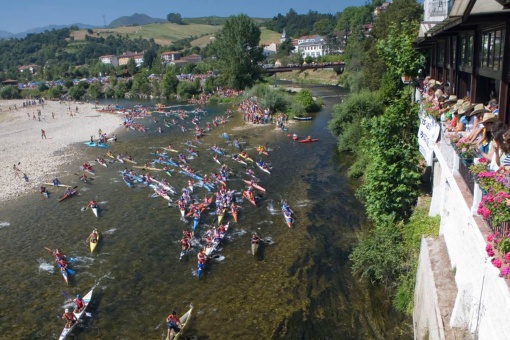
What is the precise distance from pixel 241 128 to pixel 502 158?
48.0m

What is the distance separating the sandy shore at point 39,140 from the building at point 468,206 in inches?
1255

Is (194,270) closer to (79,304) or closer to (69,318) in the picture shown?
(79,304)

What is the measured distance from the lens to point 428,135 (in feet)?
57.9

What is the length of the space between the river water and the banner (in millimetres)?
6467

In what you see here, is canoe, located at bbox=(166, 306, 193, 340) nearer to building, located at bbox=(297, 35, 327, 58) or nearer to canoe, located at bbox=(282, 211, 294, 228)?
canoe, located at bbox=(282, 211, 294, 228)

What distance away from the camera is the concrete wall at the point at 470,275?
777 cm

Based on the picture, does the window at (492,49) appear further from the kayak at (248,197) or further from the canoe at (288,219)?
the kayak at (248,197)

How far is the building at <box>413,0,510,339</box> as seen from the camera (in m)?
8.59

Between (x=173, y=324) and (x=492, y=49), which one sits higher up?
(x=492, y=49)

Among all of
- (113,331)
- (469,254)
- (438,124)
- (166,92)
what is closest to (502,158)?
(469,254)

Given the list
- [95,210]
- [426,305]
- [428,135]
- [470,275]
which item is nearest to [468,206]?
[470,275]

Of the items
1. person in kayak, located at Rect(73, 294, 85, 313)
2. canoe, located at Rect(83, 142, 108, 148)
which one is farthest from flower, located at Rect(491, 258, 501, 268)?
canoe, located at Rect(83, 142, 108, 148)

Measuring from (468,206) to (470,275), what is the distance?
1723mm

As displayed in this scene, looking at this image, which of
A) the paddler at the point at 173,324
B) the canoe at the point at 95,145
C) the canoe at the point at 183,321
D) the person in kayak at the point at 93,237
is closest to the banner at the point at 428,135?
the canoe at the point at 183,321
